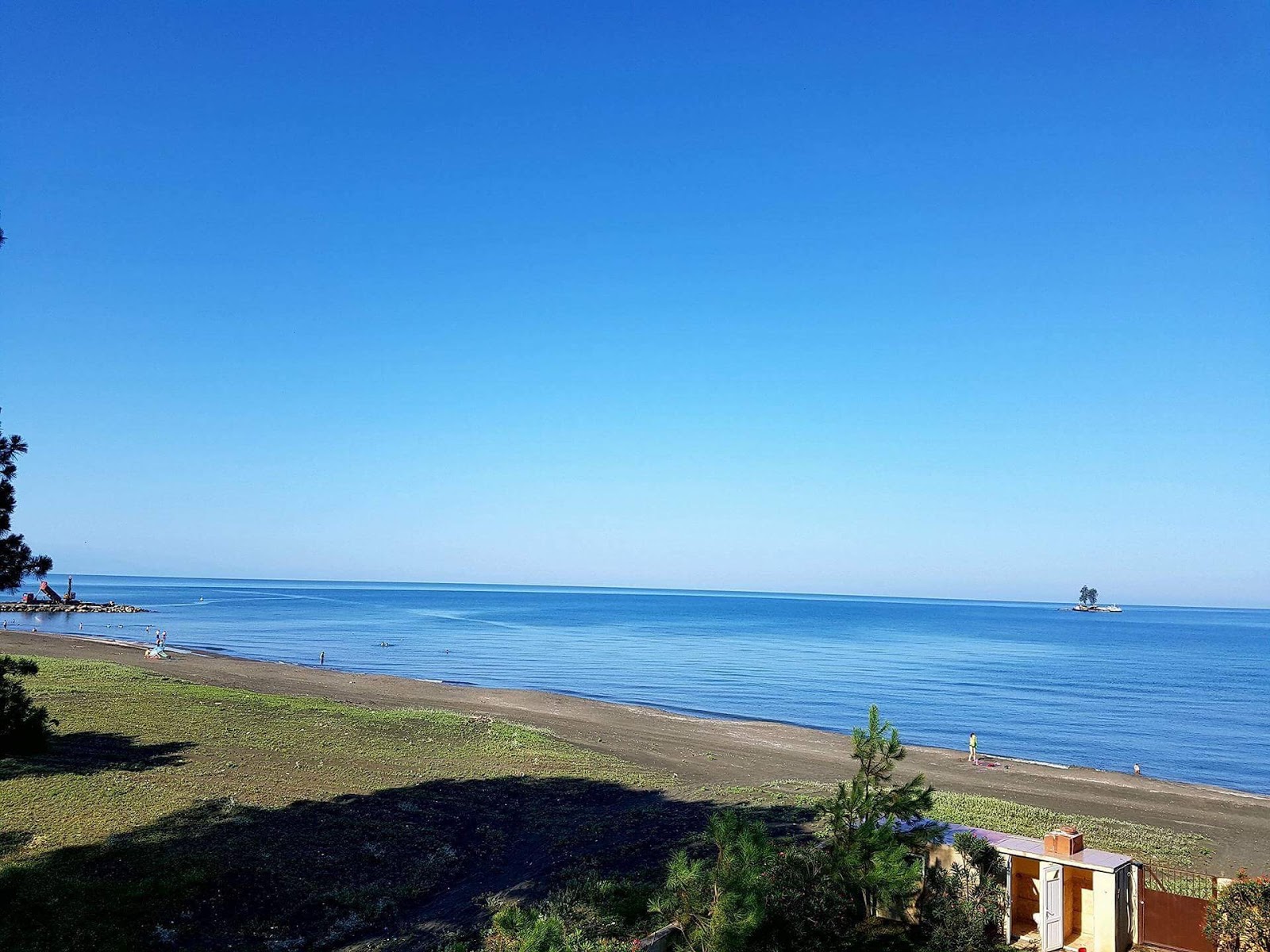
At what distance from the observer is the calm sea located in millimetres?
45125

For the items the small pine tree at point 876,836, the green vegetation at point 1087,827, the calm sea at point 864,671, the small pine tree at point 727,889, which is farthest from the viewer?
the calm sea at point 864,671

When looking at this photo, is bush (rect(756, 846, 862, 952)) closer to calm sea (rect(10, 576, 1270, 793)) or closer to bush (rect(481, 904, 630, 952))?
bush (rect(481, 904, 630, 952))

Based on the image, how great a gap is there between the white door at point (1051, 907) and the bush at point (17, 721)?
17315mm

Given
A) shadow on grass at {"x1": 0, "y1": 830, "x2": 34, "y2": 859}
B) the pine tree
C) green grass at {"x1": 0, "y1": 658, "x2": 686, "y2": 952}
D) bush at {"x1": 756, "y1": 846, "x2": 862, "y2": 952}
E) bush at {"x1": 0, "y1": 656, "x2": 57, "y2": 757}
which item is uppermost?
the pine tree

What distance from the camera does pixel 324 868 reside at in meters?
16.8

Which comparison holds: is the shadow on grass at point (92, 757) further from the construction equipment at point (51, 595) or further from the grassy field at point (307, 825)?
the construction equipment at point (51, 595)

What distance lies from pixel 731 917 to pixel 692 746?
1012 inches

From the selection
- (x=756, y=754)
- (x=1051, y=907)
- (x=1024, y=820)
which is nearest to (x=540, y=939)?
(x=1051, y=907)

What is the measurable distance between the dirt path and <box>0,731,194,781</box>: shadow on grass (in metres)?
15.5

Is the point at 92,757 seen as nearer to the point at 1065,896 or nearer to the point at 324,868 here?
the point at 324,868

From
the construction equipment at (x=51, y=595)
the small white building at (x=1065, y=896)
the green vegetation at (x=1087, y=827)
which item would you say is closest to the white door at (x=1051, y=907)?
the small white building at (x=1065, y=896)

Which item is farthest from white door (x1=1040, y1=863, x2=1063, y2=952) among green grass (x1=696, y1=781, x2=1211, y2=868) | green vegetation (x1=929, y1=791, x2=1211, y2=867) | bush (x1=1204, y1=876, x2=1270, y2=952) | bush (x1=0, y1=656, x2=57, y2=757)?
bush (x1=0, y1=656, x2=57, y2=757)

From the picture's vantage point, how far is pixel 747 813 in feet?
73.0

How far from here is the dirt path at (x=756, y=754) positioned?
88.4ft
